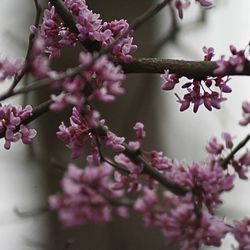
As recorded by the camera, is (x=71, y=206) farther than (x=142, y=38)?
No

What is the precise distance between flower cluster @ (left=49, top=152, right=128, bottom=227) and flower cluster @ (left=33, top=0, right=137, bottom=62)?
18.9 inches

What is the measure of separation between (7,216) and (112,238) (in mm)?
404

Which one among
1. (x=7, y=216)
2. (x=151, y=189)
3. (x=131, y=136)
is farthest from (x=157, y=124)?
(x=151, y=189)

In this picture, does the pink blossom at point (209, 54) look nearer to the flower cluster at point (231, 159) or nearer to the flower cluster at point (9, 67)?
the flower cluster at point (231, 159)

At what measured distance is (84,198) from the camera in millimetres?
958

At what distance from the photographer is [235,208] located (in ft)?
9.16

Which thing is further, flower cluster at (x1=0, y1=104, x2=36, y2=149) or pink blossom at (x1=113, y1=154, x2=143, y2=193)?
flower cluster at (x1=0, y1=104, x2=36, y2=149)

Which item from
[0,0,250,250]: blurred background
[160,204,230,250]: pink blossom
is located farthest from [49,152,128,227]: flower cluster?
[0,0,250,250]: blurred background

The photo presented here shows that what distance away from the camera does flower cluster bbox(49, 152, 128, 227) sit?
947 mm

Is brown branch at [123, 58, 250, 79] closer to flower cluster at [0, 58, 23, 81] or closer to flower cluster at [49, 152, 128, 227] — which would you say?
flower cluster at [0, 58, 23, 81]

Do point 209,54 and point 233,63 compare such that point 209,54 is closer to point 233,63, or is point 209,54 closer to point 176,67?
point 176,67

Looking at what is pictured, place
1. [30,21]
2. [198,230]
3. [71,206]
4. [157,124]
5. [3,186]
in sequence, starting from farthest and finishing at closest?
[3,186] → [30,21] → [157,124] → [198,230] → [71,206]

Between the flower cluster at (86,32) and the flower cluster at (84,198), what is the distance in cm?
48

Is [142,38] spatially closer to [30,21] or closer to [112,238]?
[30,21]
